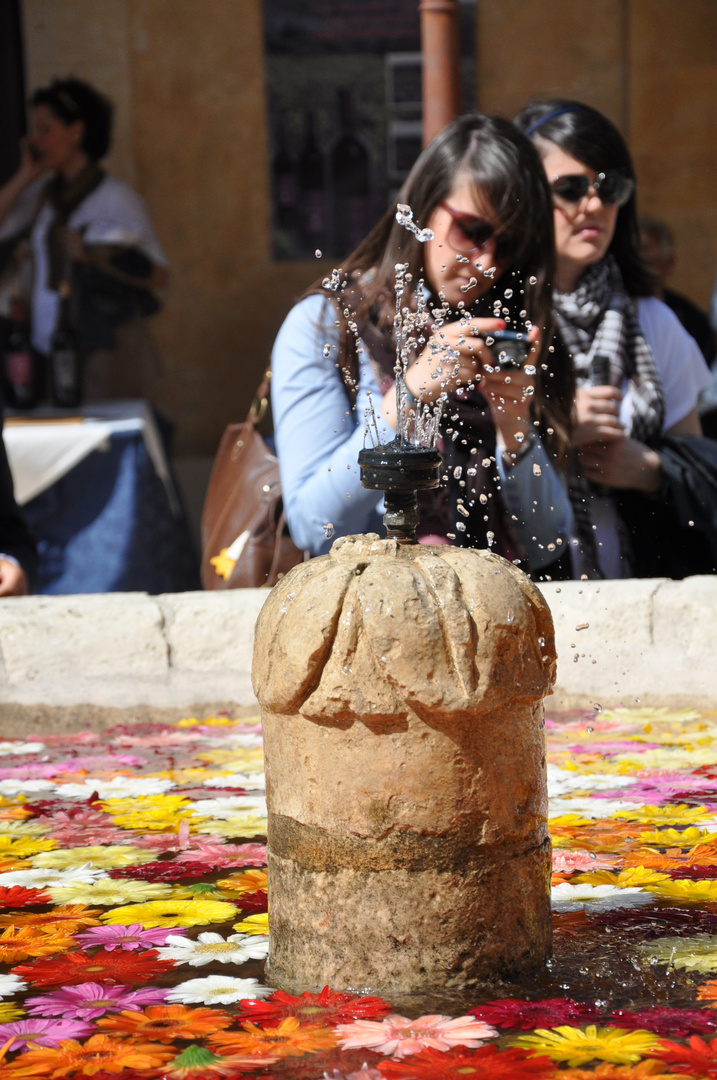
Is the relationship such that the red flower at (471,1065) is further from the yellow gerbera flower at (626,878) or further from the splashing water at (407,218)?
the splashing water at (407,218)

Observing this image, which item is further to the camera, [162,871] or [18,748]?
[18,748]

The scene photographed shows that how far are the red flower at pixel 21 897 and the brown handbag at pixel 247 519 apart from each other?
1279 millimetres

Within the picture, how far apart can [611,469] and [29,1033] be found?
2.27 m

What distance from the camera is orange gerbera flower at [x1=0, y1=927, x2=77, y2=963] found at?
6.94 feet

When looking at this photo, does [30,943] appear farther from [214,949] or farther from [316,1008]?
[316,1008]

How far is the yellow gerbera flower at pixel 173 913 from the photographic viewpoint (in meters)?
2.25

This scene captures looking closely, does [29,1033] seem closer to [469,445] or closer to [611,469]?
[469,445]

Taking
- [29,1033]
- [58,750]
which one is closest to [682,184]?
[58,750]

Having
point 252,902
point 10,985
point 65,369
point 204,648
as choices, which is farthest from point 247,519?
point 65,369

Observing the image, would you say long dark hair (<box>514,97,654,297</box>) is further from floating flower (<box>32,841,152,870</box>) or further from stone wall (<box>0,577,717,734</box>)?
floating flower (<box>32,841,152,870</box>)

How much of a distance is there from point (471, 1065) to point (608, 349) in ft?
7.96

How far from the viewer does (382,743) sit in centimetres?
190

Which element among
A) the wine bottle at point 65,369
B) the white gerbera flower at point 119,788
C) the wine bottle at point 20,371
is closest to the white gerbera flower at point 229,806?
the white gerbera flower at point 119,788

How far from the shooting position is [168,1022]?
6.10 ft
